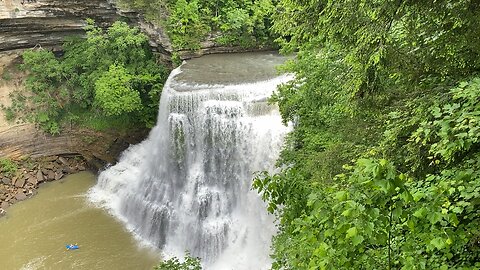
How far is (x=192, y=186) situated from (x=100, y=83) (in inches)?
212

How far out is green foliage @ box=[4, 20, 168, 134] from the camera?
14891 mm

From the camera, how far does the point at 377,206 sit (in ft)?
7.72

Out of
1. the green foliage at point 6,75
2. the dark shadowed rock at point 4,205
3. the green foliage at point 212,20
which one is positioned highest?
the green foliage at point 212,20

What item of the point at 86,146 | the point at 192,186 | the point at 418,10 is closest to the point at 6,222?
the point at 86,146

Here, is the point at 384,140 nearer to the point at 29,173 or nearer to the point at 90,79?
the point at 90,79

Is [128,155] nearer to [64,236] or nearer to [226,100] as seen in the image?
[64,236]

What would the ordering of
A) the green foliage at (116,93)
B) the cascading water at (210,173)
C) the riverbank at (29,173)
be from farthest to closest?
the riverbank at (29,173) → the green foliage at (116,93) → the cascading water at (210,173)

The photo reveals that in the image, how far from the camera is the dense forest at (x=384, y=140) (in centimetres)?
243

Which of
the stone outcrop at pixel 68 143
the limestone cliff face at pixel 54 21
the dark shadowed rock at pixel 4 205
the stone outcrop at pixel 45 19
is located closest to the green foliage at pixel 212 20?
the limestone cliff face at pixel 54 21

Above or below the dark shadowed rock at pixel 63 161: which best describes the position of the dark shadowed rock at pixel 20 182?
below

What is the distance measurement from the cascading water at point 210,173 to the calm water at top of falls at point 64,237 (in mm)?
619

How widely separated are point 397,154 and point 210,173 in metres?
8.07

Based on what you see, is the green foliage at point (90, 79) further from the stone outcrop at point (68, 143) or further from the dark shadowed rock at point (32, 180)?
the dark shadowed rock at point (32, 180)

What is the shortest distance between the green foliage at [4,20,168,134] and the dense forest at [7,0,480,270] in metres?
7.52
